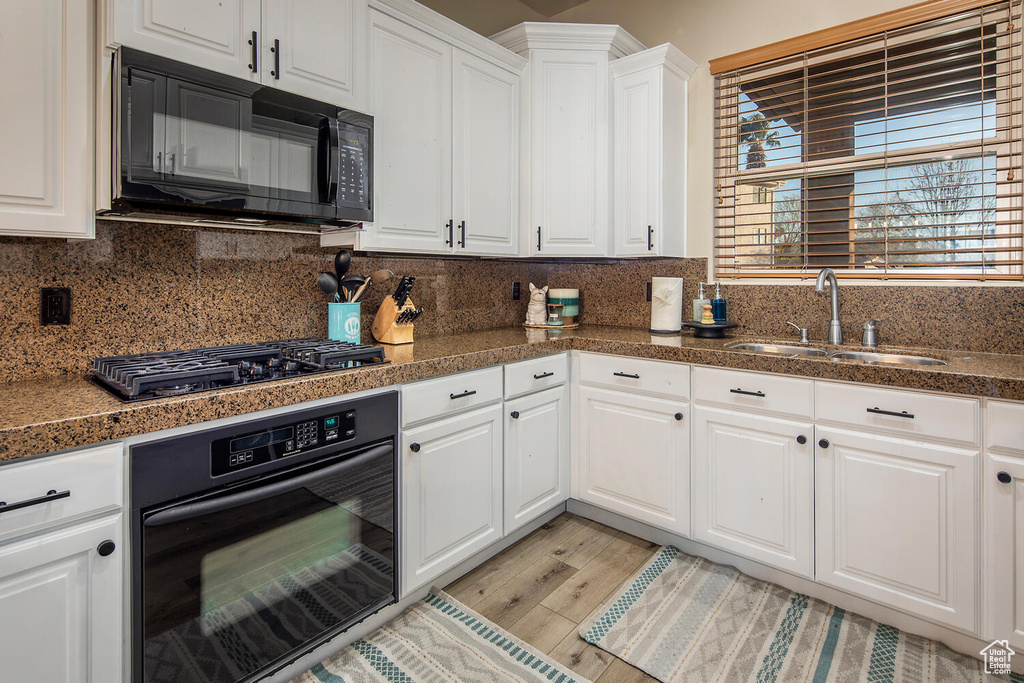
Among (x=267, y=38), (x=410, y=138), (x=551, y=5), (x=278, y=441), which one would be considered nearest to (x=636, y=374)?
(x=410, y=138)

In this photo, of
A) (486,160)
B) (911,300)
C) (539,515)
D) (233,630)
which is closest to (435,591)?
(539,515)

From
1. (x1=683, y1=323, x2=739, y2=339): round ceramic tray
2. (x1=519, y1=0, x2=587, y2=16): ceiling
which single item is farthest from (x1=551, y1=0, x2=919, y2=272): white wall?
(x1=683, y1=323, x2=739, y2=339): round ceramic tray

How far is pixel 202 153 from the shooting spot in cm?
153

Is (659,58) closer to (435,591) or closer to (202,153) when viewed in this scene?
(202,153)

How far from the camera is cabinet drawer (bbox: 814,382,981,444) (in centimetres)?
166

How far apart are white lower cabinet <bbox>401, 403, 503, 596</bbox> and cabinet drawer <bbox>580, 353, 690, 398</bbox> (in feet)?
1.79

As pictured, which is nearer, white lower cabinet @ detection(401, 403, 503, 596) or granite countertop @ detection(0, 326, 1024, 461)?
granite countertop @ detection(0, 326, 1024, 461)

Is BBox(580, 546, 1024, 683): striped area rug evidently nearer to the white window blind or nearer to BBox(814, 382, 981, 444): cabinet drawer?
BBox(814, 382, 981, 444): cabinet drawer

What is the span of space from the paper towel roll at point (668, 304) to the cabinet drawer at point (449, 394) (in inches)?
39.5

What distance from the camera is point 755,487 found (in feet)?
6.86

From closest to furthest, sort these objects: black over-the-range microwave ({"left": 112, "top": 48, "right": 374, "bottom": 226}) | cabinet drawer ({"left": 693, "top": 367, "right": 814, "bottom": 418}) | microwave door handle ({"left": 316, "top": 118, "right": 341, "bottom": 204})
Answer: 1. black over-the-range microwave ({"left": 112, "top": 48, "right": 374, "bottom": 226})
2. microwave door handle ({"left": 316, "top": 118, "right": 341, "bottom": 204})
3. cabinet drawer ({"left": 693, "top": 367, "right": 814, "bottom": 418})

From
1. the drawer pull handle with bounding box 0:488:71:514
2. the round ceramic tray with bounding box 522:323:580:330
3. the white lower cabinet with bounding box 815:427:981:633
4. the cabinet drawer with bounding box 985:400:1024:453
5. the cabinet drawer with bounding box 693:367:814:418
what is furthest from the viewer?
the round ceramic tray with bounding box 522:323:580:330

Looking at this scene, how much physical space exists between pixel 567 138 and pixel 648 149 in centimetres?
41

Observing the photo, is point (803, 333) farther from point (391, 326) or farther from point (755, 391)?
point (391, 326)
